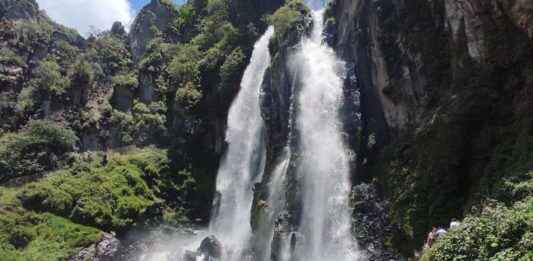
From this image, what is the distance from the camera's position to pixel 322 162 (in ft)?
98.8

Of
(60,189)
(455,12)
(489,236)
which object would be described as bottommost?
(489,236)

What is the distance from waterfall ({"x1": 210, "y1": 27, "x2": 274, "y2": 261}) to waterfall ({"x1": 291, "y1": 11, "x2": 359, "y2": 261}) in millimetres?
6826

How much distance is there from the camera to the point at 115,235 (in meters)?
36.4

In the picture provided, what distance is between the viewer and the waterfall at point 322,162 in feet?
89.2

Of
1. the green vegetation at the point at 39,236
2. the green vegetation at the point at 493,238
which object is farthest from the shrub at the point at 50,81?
the green vegetation at the point at 493,238

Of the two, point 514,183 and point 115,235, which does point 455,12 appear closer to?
point 514,183

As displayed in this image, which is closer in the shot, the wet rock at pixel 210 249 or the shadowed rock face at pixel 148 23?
the wet rock at pixel 210 249

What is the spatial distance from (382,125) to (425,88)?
3.86 meters

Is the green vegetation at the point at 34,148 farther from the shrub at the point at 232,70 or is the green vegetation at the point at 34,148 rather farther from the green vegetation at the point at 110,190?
the shrub at the point at 232,70

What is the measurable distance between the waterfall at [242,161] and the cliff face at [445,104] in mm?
11302

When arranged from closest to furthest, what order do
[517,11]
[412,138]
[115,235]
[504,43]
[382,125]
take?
1. [517,11]
2. [504,43]
3. [412,138]
4. [382,125]
5. [115,235]

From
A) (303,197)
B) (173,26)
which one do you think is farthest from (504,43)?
(173,26)

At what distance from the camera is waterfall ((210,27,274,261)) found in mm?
37812

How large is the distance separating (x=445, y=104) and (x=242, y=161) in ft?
66.2
